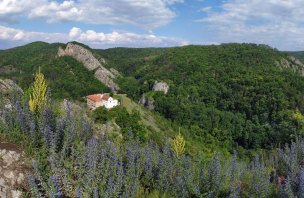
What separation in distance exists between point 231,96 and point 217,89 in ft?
25.0

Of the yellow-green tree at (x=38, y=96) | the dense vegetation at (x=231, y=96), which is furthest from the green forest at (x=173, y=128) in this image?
the dense vegetation at (x=231, y=96)

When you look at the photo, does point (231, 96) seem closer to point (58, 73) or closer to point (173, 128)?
point (173, 128)

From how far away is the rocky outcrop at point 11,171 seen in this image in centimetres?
819

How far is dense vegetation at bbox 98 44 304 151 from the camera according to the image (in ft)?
284

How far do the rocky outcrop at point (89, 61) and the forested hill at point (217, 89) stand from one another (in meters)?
2.87

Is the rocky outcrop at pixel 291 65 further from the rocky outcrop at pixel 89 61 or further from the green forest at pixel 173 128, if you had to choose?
the rocky outcrop at pixel 89 61

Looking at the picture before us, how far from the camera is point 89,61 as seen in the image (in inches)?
5497

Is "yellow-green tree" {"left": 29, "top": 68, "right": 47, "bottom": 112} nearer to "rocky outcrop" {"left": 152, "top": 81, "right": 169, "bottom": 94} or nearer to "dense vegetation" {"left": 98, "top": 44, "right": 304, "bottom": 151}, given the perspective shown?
"dense vegetation" {"left": 98, "top": 44, "right": 304, "bottom": 151}

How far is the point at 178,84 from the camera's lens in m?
124

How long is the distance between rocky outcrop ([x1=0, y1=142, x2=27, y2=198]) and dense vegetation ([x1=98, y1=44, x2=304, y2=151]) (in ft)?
220

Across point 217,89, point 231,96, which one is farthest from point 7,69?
point 231,96

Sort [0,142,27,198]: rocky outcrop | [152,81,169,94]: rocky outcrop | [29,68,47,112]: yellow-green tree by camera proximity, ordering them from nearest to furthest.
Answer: [0,142,27,198]: rocky outcrop → [29,68,47,112]: yellow-green tree → [152,81,169,94]: rocky outcrop

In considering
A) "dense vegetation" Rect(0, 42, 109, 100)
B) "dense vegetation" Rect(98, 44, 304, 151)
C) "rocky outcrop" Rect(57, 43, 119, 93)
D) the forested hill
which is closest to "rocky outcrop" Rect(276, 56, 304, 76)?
the forested hill

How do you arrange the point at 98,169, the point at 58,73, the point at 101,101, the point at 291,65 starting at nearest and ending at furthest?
the point at 98,169, the point at 101,101, the point at 58,73, the point at 291,65
